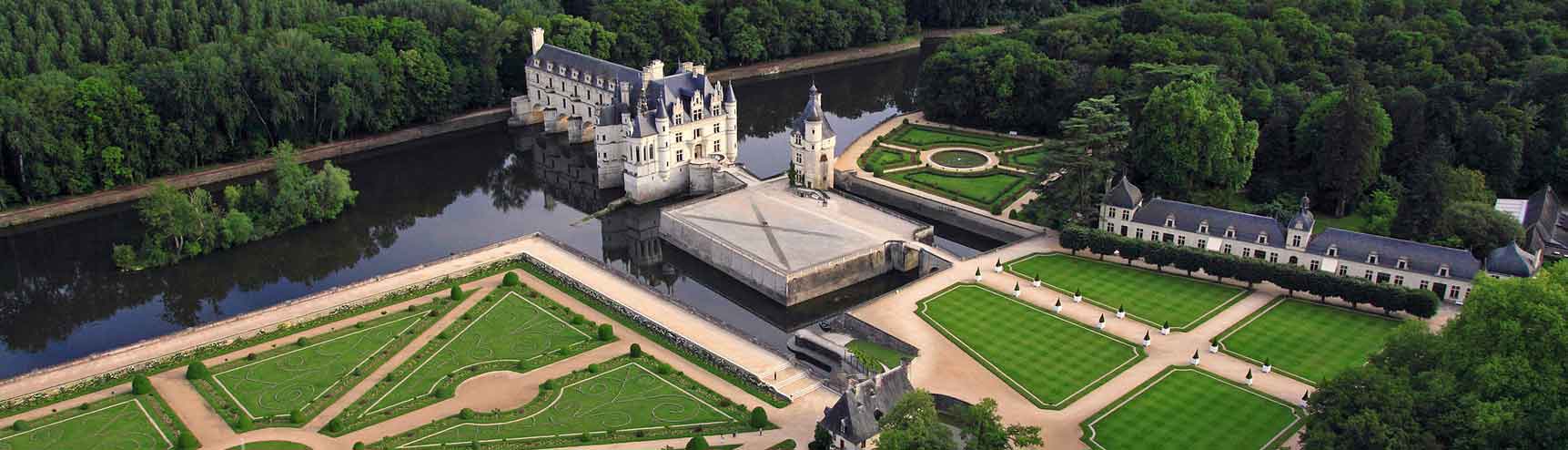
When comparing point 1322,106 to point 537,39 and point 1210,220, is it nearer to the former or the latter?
point 1210,220

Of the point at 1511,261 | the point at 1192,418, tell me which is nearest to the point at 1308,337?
the point at 1192,418

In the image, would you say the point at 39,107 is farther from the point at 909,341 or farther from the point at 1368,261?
the point at 1368,261

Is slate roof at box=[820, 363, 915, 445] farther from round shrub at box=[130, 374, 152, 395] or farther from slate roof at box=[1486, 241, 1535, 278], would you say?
slate roof at box=[1486, 241, 1535, 278]

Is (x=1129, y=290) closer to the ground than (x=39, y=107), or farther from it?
closer to the ground

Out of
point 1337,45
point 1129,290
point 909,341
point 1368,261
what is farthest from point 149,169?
point 1337,45

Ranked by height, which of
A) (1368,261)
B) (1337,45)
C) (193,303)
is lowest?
(193,303)

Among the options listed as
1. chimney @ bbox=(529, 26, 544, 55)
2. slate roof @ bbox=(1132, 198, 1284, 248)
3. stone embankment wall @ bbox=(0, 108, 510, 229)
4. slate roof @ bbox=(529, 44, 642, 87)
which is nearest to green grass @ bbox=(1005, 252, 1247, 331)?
slate roof @ bbox=(1132, 198, 1284, 248)
